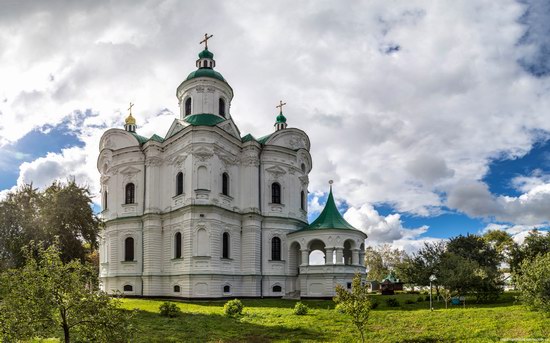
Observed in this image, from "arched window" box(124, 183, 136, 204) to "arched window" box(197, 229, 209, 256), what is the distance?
27.3ft

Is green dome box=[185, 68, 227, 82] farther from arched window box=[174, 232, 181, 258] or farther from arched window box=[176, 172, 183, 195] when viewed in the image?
arched window box=[174, 232, 181, 258]

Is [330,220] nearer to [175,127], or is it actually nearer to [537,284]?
[175,127]

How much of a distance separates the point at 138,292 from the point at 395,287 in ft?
96.4

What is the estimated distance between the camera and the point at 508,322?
66.8ft

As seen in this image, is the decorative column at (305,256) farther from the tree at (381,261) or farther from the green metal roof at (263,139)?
the tree at (381,261)

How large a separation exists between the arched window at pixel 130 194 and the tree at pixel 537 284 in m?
29.8

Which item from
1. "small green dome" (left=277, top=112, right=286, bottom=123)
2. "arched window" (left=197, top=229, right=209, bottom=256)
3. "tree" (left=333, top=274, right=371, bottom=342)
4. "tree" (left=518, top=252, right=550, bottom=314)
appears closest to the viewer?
"tree" (left=333, top=274, right=371, bottom=342)

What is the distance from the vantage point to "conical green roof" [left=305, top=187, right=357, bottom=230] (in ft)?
122

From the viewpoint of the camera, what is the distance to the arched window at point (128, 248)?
3884cm

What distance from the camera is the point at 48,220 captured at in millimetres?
27344

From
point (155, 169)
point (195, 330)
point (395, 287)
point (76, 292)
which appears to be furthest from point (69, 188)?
point (395, 287)

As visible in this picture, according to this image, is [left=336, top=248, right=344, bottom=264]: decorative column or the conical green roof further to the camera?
the conical green roof

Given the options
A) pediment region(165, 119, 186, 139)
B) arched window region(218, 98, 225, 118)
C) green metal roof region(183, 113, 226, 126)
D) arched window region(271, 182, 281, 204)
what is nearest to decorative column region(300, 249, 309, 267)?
arched window region(271, 182, 281, 204)

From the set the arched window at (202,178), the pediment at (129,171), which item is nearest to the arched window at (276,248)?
the arched window at (202,178)
